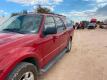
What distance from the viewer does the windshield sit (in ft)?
13.9

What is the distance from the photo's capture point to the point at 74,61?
661cm

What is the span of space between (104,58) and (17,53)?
485cm

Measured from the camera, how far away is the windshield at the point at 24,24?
4242 millimetres

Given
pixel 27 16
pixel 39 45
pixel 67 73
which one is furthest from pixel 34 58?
pixel 67 73

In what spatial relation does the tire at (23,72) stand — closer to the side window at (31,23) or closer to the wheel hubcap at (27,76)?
the wheel hubcap at (27,76)

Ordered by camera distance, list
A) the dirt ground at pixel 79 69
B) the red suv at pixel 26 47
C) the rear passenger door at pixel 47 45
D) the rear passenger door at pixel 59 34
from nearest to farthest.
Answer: the red suv at pixel 26 47 < the rear passenger door at pixel 47 45 < the dirt ground at pixel 79 69 < the rear passenger door at pixel 59 34

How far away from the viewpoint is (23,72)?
326 centimetres

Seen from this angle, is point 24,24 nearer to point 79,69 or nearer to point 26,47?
point 26,47

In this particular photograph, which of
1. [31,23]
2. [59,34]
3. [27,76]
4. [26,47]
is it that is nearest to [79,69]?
[59,34]

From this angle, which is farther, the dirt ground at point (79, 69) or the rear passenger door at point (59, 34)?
the rear passenger door at point (59, 34)

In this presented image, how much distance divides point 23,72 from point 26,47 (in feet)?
1.64

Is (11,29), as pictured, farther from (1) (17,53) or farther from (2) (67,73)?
(2) (67,73)

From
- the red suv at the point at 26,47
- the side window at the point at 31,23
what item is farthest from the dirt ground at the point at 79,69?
the side window at the point at 31,23

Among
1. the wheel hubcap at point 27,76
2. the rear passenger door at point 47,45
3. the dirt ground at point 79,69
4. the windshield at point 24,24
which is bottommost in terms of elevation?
the dirt ground at point 79,69
